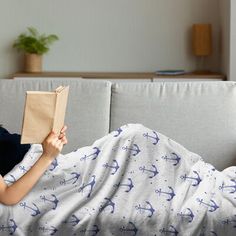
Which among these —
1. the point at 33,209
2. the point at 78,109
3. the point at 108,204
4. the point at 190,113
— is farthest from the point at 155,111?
the point at 33,209

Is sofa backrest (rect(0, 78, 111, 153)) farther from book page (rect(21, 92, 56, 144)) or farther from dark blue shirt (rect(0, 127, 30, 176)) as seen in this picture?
book page (rect(21, 92, 56, 144))

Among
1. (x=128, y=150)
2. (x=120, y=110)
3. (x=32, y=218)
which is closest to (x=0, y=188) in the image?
(x=32, y=218)

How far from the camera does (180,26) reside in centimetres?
436

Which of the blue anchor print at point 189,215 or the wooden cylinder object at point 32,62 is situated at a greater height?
the wooden cylinder object at point 32,62

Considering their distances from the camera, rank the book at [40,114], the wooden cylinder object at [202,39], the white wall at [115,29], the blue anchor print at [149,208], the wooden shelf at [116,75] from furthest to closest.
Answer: the white wall at [115,29] < the wooden cylinder object at [202,39] < the wooden shelf at [116,75] < the blue anchor print at [149,208] < the book at [40,114]

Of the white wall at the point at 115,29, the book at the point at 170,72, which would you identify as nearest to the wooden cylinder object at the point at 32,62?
the white wall at the point at 115,29

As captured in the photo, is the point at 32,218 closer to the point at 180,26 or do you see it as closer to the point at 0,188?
the point at 0,188

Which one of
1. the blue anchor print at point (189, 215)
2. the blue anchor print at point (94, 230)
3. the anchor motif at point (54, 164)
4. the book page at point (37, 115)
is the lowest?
the blue anchor print at point (94, 230)

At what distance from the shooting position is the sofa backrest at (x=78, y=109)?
2.68 metres

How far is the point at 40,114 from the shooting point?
1808 millimetres

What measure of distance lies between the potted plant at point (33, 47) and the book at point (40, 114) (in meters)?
2.48

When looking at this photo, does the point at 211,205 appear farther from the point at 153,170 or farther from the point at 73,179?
the point at 73,179

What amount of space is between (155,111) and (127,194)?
0.78 meters

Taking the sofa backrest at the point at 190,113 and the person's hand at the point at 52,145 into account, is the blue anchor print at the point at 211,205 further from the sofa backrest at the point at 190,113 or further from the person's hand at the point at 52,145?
the sofa backrest at the point at 190,113
